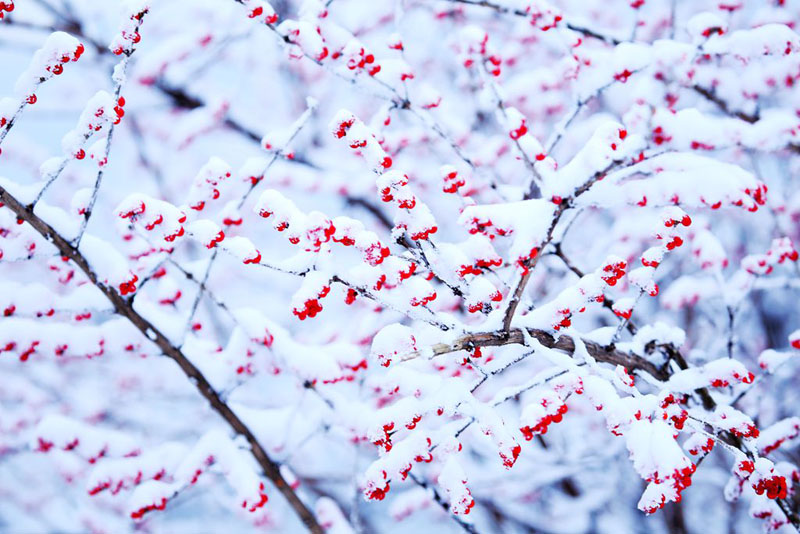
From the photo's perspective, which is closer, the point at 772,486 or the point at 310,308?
the point at 772,486

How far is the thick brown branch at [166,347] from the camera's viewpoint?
1.81m

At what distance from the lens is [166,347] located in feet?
7.11

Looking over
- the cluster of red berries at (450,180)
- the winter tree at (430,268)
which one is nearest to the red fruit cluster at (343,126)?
Result: the winter tree at (430,268)

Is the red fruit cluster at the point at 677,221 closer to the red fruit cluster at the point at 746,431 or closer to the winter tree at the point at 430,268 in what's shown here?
the winter tree at the point at 430,268

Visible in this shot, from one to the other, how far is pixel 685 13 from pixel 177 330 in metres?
6.11

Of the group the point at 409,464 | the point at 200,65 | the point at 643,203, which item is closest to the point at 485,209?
the point at 643,203

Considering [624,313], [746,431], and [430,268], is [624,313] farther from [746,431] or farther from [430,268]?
[430,268]

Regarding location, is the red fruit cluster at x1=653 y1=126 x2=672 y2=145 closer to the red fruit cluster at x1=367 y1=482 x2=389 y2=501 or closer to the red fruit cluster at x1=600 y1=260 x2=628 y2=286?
the red fruit cluster at x1=600 y1=260 x2=628 y2=286

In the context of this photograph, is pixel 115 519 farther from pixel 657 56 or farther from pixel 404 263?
pixel 657 56

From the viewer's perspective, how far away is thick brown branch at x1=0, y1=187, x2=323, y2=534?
1813 mm

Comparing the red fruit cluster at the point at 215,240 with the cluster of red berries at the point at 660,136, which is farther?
the cluster of red berries at the point at 660,136

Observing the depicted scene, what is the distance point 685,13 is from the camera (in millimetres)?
5801

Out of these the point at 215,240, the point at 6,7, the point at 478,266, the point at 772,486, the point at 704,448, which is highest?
the point at 6,7

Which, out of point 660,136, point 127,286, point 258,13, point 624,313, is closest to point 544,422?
point 624,313
